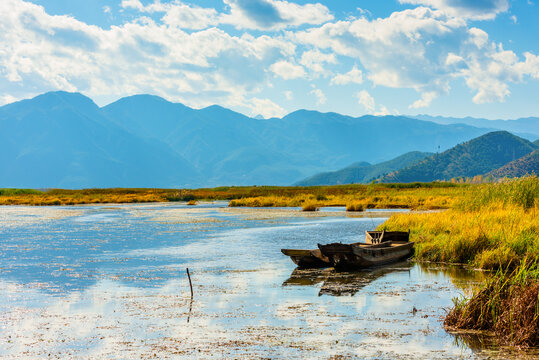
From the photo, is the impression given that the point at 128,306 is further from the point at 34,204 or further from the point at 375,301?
the point at 34,204

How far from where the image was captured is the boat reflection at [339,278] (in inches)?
801

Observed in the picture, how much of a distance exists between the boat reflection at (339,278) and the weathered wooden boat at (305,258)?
432 mm

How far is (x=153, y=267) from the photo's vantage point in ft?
86.3

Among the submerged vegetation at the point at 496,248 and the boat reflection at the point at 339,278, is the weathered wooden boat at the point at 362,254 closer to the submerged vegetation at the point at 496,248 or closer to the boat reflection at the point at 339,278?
the boat reflection at the point at 339,278

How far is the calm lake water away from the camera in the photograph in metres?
12.9

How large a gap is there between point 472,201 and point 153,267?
21457 mm

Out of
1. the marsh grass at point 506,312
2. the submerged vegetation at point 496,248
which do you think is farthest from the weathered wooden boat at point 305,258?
the marsh grass at point 506,312

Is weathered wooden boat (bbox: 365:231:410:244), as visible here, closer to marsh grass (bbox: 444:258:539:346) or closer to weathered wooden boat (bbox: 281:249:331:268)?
weathered wooden boat (bbox: 281:249:331:268)

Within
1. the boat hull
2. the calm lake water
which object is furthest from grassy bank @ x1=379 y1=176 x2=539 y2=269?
the boat hull

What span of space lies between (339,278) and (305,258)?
2880 millimetres

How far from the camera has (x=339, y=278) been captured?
22.9m

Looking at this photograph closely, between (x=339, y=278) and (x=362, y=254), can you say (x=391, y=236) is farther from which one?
(x=339, y=278)

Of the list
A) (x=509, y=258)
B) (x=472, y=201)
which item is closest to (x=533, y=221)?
(x=509, y=258)

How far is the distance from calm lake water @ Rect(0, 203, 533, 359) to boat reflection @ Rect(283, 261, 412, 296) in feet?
0.15
